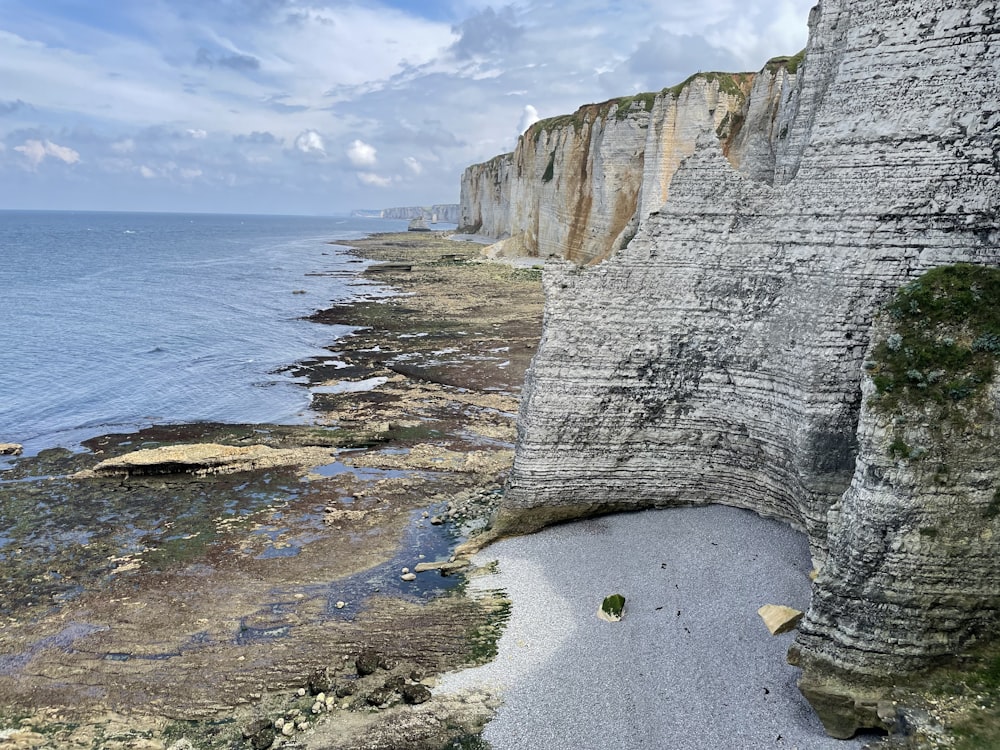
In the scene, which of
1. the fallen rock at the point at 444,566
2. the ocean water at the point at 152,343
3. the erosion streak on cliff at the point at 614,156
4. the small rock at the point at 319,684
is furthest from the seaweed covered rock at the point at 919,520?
the ocean water at the point at 152,343

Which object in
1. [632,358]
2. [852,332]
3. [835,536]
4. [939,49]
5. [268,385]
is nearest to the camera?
[835,536]

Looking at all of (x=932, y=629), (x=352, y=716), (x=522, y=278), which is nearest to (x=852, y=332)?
(x=932, y=629)

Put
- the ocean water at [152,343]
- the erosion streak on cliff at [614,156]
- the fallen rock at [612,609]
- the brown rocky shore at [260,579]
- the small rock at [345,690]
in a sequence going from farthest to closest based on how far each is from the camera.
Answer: the erosion streak on cliff at [614,156]
the ocean water at [152,343]
the fallen rock at [612,609]
the small rock at [345,690]
the brown rocky shore at [260,579]

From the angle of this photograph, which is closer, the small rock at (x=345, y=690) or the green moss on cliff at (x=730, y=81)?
the small rock at (x=345, y=690)

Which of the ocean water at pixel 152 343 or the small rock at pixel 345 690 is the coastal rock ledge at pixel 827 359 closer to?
the small rock at pixel 345 690

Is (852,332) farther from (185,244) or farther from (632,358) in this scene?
(185,244)

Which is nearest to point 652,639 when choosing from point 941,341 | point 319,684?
point 319,684

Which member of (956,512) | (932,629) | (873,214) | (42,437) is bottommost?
(42,437)
